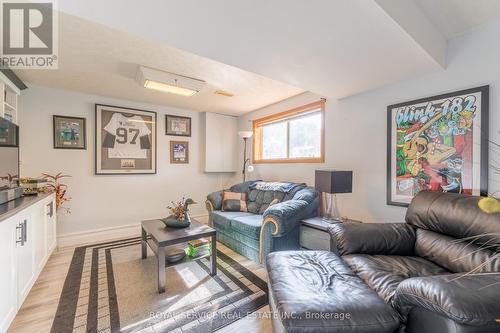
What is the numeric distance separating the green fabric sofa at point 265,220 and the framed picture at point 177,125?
1527 mm

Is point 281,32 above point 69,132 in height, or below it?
above

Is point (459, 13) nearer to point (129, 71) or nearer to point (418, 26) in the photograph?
point (418, 26)

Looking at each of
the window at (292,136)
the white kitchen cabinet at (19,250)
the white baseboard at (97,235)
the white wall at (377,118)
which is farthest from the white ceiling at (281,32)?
the white baseboard at (97,235)

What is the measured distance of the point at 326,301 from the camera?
1.12 meters

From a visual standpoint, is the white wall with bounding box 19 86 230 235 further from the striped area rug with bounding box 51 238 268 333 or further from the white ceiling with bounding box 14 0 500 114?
the striped area rug with bounding box 51 238 268 333

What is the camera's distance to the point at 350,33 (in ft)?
5.05

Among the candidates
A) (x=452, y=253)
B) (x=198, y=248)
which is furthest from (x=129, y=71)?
(x=452, y=253)

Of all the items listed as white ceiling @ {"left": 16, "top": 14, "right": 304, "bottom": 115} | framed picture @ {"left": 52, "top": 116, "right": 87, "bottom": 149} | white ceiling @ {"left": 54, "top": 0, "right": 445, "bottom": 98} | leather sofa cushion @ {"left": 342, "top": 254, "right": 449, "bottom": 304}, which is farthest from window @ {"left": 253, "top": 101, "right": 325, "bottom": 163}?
framed picture @ {"left": 52, "top": 116, "right": 87, "bottom": 149}

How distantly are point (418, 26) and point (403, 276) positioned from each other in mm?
1787

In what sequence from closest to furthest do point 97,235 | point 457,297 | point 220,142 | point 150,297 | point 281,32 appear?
point 457,297 < point 281,32 < point 150,297 < point 97,235 < point 220,142

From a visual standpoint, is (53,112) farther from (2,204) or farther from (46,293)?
(46,293)

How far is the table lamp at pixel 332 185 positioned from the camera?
2.36 metres

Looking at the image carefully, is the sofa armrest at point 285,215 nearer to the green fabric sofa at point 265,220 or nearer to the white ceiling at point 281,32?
the green fabric sofa at point 265,220

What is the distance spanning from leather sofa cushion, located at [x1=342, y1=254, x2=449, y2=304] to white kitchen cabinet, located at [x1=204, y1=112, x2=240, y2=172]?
3.25 meters
